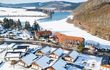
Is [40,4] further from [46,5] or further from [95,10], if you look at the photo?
[95,10]

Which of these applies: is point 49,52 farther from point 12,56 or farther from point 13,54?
point 12,56

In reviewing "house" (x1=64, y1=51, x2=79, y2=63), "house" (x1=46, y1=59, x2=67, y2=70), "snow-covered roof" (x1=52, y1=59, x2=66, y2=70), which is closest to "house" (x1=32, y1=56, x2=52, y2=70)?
"house" (x1=46, y1=59, x2=67, y2=70)

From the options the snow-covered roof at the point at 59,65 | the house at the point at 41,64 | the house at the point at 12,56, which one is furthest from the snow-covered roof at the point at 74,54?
the house at the point at 12,56

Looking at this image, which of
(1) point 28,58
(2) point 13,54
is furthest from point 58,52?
(2) point 13,54

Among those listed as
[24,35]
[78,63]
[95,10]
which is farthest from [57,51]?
[95,10]

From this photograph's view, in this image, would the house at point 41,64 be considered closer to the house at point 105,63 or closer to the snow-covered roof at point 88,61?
the snow-covered roof at point 88,61

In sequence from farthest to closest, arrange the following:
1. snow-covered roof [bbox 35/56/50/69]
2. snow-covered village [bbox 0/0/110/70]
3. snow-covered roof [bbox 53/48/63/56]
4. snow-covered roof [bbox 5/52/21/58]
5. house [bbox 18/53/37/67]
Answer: snow-covered roof [bbox 53/48/63/56] < snow-covered roof [bbox 5/52/21/58] < house [bbox 18/53/37/67] < snow-covered village [bbox 0/0/110/70] < snow-covered roof [bbox 35/56/50/69]

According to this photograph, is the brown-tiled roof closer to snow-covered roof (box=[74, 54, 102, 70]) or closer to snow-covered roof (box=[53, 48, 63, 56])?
snow-covered roof (box=[53, 48, 63, 56])
